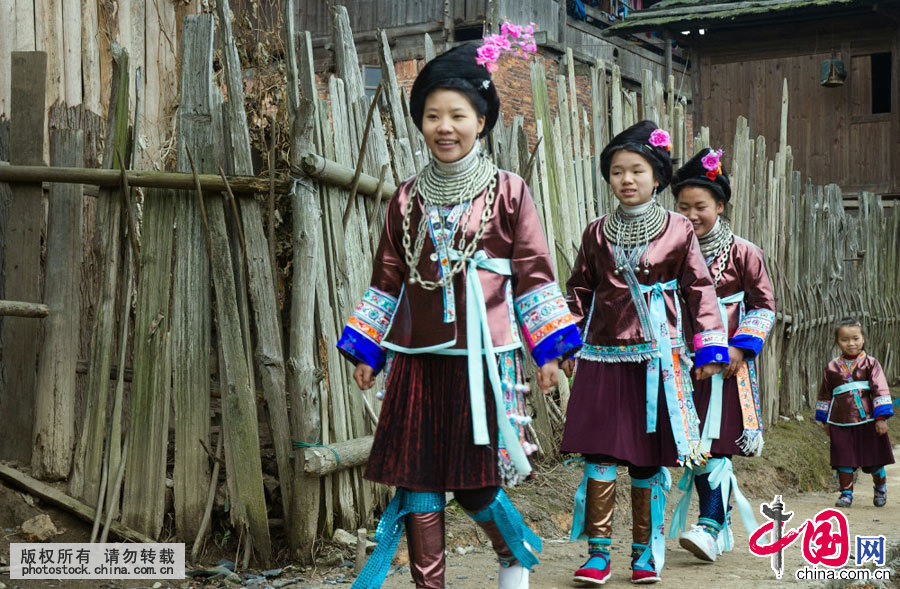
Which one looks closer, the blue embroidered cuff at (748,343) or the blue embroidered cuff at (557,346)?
the blue embroidered cuff at (557,346)

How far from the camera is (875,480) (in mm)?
6984

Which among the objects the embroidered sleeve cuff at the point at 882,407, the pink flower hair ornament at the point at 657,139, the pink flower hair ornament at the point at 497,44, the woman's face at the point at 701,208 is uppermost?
the pink flower hair ornament at the point at 497,44

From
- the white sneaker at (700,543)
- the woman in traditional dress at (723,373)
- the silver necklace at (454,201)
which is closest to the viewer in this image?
the silver necklace at (454,201)

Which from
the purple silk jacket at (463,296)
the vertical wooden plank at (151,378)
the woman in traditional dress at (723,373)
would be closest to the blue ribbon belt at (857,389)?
the woman in traditional dress at (723,373)

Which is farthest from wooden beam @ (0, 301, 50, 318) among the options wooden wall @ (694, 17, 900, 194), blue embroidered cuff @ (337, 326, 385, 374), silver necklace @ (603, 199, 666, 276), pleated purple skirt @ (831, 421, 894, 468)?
wooden wall @ (694, 17, 900, 194)

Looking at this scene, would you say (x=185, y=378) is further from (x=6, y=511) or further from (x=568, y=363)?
(x=568, y=363)

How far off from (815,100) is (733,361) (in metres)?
13.2

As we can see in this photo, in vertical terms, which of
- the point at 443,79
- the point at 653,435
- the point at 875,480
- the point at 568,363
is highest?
the point at 443,79

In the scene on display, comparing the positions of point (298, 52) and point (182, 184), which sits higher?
point (298, 52)

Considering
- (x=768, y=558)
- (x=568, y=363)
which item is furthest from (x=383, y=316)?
(x=768, y=558)

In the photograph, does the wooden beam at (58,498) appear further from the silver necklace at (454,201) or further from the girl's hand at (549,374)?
the girl's hand at (549,374)

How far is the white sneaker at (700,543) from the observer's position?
14.7 feet


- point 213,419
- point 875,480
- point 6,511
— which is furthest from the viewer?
point 875,480

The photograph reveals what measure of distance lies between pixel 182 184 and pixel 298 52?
2.40 ft
